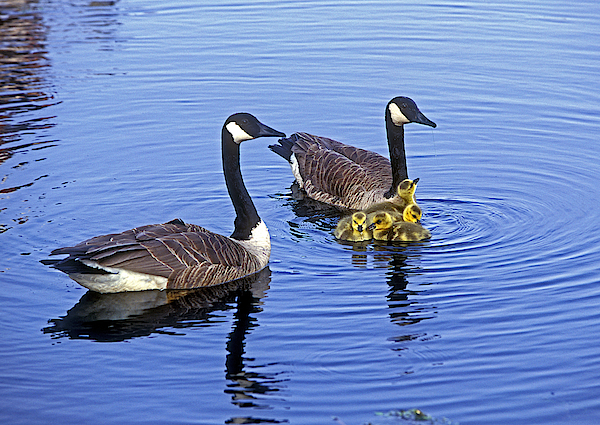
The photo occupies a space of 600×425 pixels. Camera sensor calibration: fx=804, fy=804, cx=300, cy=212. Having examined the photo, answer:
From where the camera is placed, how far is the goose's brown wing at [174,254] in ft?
27.4

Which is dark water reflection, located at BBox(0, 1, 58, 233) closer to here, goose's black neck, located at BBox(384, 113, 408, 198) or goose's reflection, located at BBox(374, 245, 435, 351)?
goose's reflection, located at BBox(374, 245, 435, 351)

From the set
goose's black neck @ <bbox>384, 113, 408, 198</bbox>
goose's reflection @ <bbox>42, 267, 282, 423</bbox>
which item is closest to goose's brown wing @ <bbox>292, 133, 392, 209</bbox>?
goose's black neck @ <bbox>384, 113, 408, 198</bbox>

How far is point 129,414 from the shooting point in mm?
6379

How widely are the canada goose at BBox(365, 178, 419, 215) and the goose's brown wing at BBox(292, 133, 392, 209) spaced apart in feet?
1.63

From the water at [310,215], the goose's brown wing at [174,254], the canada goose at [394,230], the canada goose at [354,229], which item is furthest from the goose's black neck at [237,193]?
the canada goose at [394,230]

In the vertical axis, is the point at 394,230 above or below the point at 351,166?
below

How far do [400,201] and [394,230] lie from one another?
0.98 meters

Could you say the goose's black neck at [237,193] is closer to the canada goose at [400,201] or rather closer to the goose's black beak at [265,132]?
the goose's black beak at [265,132]

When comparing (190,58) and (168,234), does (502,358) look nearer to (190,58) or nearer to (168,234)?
(168,234)

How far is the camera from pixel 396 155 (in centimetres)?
1127

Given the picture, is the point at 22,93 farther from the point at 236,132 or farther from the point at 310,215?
the point at 236,132

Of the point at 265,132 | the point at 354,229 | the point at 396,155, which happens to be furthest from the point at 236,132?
the point at 396,155

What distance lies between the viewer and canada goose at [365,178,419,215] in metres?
10.6

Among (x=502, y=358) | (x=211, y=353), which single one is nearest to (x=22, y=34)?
(x=211, y=353)
